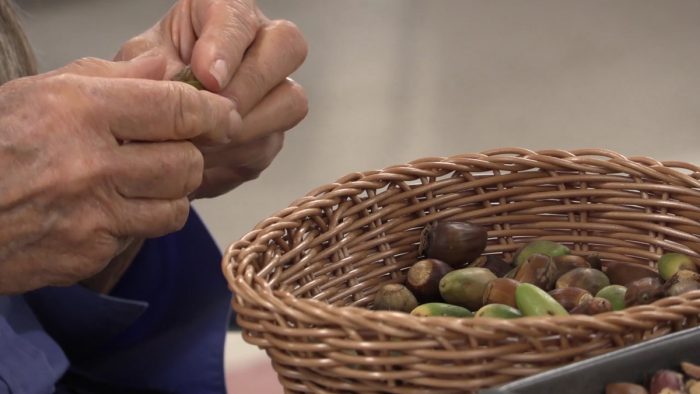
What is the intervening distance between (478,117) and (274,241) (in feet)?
6.77

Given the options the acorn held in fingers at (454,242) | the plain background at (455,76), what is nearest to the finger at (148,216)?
the acorn held in fingers at (454,242)

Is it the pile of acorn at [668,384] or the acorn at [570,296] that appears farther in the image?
the acorn at [570,296]

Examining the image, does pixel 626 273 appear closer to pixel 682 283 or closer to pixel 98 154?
pixel 682 283

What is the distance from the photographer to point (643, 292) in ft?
2.37

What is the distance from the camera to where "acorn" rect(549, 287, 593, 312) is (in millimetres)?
732

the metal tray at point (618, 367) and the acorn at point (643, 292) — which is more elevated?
the metal tray at point (618, 367)

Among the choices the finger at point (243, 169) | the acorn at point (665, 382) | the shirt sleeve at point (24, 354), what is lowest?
the shirt sleeve at point (24, 354)

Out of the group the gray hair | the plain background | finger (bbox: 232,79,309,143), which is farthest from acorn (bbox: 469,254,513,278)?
the plain background

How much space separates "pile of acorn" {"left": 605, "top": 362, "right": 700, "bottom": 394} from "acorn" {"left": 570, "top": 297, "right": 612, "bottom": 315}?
89 mm

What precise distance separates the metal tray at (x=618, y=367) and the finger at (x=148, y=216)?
374 millimetres

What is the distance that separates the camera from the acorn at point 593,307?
68cm

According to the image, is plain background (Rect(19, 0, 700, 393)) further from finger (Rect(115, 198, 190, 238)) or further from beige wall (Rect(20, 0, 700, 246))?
finger (Rect(115, 198, 190, 238))

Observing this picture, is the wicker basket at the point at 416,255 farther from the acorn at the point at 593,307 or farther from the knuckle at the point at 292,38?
the knuckle at the point at 292,38

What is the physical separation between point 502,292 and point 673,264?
0.15 metres
